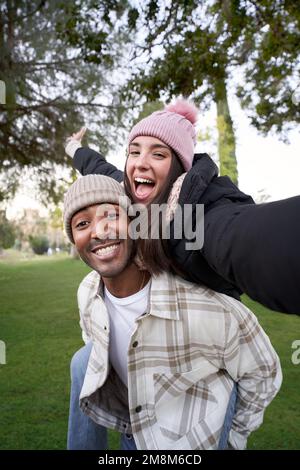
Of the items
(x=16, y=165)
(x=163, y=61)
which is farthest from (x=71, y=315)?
(x=163, y=61)

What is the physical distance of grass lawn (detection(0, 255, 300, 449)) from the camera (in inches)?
91.8

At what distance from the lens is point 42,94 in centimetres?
648

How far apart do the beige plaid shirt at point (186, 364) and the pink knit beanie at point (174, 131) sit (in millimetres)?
404

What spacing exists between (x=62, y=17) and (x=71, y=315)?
3877mm

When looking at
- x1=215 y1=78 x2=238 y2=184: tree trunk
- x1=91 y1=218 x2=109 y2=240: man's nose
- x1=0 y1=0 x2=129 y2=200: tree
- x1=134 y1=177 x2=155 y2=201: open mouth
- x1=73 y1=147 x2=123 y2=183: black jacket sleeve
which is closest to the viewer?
x1=91 y1=218 x2=109 y2=240: man's nose

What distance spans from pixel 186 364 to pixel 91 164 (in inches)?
42.7

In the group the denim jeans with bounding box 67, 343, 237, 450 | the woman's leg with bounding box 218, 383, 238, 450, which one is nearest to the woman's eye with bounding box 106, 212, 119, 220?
the denim jeans with bounding box 67, 343, 237, 450

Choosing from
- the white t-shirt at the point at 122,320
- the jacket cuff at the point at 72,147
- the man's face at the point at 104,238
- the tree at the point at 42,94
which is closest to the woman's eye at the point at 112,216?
the man's face at the point at 104,238

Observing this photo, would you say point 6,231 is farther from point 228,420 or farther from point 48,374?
point 228,420

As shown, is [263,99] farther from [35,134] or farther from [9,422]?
[9,422]

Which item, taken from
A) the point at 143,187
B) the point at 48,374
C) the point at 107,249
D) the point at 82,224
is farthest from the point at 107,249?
the point at 48,374

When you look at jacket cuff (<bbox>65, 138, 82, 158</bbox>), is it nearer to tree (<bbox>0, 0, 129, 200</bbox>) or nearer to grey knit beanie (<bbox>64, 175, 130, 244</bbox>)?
grey knit beanie (<bbox>64, 175, 130, 244</bbox>)

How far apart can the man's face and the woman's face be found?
0.35ft

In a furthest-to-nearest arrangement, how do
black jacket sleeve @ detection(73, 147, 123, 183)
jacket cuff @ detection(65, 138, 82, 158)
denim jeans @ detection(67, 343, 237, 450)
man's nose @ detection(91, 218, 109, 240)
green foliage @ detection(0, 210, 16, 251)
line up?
green foliage @ detection(0, 210, 16, 251), jacket cuff @ detection(65, 138, 82, 158), black jacket sleeve @ detection(73, 147, 123, 183), denim jeans @ detection(67, 343, 237, 450), man's nose @ detection(91, 218, 109, 240)
